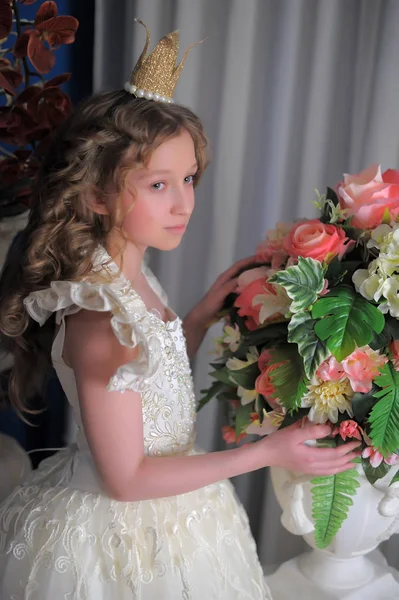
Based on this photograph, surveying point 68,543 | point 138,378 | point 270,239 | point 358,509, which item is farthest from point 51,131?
point 358,509

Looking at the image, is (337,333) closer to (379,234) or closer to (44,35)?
(379,234)

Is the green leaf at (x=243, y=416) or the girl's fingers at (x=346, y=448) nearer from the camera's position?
the girl's fingers at (x=346, y=448)

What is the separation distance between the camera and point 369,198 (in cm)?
104

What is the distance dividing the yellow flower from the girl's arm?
3 centimetres

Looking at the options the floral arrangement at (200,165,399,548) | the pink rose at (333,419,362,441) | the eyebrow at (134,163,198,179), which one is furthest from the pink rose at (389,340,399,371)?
the eyebrow at (134,163,198,179)

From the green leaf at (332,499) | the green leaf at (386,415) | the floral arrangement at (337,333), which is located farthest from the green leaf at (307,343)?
the green leaf at (332,499)

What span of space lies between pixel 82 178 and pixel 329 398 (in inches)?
20.3

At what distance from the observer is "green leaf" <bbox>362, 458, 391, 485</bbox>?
3.39ft

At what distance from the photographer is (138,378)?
2.99ft

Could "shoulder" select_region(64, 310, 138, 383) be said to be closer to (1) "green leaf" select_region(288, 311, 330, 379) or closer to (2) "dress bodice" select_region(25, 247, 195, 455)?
(2) "dress bodice" select_region(25, 247, 195, 455)

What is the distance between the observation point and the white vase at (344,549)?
1082 millimetres

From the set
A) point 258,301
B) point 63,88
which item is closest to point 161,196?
point 258,301

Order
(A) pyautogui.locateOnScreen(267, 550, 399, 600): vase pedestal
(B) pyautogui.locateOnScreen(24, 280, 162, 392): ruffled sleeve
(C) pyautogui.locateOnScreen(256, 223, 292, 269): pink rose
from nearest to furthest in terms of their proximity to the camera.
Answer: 1. (B) pyautogui.locateOnScreen(24, 280, 162, 392): ruffled sleeve
2. (C) pyautogui.locateOnScreen(256, 223, 292, 269): pink rose
3. (A) pyautogui.locateOnScreen(267, 550, 399, 600): vase pedestal

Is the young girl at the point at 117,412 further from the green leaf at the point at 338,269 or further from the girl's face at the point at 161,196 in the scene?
the green leaf at the point at 338,269
